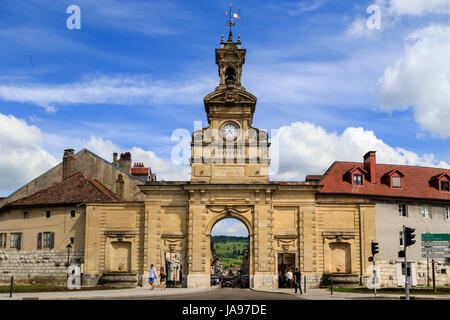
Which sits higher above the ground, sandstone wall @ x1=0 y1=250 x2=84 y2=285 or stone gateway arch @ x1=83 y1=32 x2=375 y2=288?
stone gateway arch @ x1=83 y1=32 x2=375 y2=288

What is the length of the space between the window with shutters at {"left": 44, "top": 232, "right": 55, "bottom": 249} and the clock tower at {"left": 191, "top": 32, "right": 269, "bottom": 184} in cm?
1490

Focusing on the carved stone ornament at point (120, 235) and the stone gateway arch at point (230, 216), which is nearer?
the stone gateway arch at point (230, 216)

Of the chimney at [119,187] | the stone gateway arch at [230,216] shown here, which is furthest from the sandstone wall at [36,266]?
the chimney at [119,187]

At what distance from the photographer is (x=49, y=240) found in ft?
158

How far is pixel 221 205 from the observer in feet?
144

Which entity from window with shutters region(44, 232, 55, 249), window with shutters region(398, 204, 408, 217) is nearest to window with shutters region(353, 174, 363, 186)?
window with shutters region(398, 204, 408, 217)

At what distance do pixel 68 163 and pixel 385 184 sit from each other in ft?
108

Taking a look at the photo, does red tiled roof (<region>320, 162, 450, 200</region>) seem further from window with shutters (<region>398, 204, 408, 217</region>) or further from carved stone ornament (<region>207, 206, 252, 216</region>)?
carved stone ornament (<region>207, 206, 252, 216</region>)

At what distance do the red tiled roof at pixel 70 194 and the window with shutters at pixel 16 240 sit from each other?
9.45ft

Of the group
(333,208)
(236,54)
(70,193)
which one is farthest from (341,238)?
(70,193)

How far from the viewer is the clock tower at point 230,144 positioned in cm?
4441

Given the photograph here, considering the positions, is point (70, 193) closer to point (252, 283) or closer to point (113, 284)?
point (113, 284)

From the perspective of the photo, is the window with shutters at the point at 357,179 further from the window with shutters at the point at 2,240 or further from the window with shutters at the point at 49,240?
the window with shutters at the point at 2,240

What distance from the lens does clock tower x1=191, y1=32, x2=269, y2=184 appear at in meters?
44.4
